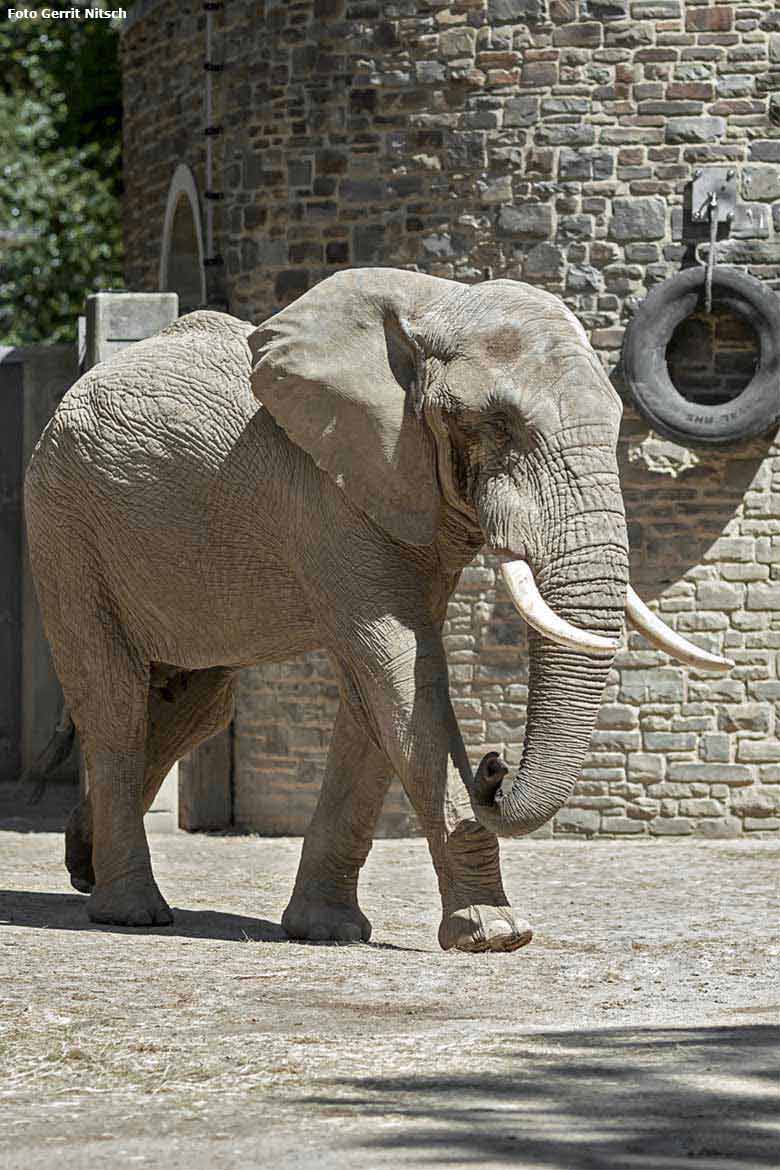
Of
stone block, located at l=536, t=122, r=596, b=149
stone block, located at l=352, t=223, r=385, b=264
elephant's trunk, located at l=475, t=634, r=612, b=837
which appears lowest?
elephant's trunk, located at l=475, t=634, r=612, b=837

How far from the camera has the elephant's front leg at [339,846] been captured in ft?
28.1

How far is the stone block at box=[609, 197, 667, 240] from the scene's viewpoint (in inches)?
503

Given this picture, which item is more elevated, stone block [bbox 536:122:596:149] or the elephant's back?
stone block [bbox 536:122:596:149]

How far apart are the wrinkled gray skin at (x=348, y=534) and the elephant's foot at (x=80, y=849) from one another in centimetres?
25

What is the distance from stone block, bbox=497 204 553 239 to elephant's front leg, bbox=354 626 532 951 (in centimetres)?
532

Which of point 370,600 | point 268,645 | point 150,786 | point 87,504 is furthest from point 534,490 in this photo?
point 150,786

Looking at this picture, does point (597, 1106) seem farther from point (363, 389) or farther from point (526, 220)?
point (526, 220)

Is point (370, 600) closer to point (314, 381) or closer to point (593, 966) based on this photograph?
point (314, 381)

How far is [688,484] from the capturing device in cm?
1280

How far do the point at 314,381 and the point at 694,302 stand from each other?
500 centimetres

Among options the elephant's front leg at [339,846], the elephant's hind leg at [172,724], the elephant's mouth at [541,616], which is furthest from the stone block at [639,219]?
the elephant's mouth at [541,616]

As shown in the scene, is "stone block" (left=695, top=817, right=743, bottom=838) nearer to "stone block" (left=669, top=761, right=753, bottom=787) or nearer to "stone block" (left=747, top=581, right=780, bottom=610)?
"stone block" (left=669, top=761, right=753, bottom=787)

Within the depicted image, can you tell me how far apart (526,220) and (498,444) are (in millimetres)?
5422

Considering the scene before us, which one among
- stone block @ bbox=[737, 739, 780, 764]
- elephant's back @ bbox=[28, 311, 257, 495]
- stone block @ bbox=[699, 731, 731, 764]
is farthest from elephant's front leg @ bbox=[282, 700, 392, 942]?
stone block @ bbox=[737, 739, 780, 764]
